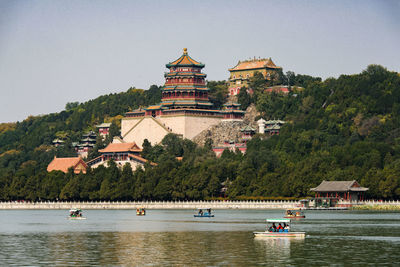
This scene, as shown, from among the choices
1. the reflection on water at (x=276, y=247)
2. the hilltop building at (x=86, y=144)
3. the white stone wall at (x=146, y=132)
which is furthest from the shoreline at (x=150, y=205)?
the reflection on water at (x=276, y=247)

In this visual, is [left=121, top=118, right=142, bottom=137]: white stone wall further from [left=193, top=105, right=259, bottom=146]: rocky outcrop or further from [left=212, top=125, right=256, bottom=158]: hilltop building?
[left=212, top=125, right=256, bottom=158]: hilltop building

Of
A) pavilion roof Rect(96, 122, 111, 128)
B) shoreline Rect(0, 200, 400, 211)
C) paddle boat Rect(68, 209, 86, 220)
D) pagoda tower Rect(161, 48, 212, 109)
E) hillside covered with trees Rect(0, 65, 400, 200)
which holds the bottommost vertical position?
paddle boat Rect(68, 209, 86, 220)

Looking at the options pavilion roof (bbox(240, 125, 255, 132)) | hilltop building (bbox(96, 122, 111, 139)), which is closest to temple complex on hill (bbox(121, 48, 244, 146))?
pavilion roof (bbox(240, 125, 255, 132))

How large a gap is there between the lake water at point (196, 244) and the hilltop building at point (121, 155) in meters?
74.0

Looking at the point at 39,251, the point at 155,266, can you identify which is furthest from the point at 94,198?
the point at 155,266

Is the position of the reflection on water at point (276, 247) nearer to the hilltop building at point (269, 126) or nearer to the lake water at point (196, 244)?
the lake water at point (196, 244)

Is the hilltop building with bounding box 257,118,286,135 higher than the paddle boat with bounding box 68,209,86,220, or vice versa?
the hilltop building with bounding box 257,118,286,135

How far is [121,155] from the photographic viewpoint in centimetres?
16712

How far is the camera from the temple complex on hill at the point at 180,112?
172 m

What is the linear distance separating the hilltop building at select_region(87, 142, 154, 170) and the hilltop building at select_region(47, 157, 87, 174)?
3.31 m

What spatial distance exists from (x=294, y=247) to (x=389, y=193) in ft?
203

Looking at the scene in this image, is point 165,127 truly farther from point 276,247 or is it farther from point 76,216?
point 276,247

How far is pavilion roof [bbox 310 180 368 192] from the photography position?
12262cm

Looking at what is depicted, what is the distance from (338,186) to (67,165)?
197 feet
